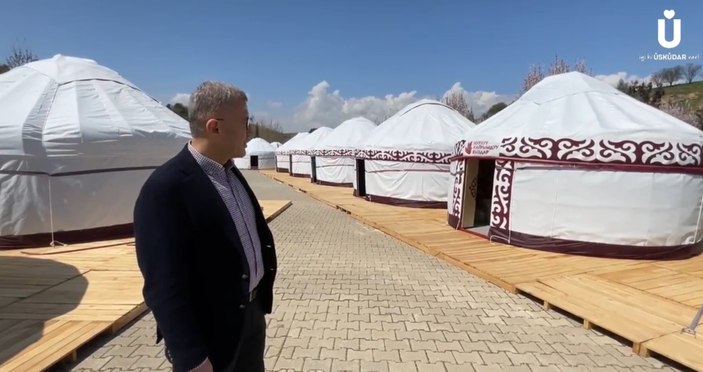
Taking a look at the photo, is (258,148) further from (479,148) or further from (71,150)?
(479,148)

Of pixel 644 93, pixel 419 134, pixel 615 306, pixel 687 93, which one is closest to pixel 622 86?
pixel 644 93

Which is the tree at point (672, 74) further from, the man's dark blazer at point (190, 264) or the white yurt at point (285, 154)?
the man's dark blazer at point (190, 264)

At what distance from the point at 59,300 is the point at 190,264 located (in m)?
3.18

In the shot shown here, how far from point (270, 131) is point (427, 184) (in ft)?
177

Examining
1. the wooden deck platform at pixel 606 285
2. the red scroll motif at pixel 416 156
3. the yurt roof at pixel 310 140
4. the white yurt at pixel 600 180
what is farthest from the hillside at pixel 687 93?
the wooden deck platform at pixel 606 285

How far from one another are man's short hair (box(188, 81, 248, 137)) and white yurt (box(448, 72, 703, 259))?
210 inches

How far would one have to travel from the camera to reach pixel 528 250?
576 centimetres

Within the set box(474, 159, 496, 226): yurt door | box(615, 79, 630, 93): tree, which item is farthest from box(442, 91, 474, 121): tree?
box(474, 159, 496, 226): yurt door

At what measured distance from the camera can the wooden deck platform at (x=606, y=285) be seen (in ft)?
9.71

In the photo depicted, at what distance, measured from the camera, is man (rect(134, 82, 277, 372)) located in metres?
1.18

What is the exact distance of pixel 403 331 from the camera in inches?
125

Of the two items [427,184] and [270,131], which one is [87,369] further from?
[270,131]

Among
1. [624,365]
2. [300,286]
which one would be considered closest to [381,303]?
[300,286]

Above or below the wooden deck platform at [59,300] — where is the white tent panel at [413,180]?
above
